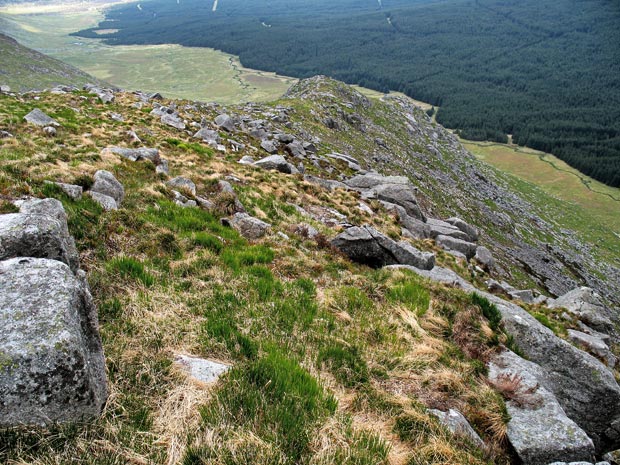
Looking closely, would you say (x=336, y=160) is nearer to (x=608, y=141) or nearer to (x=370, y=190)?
(x=370, y=190)

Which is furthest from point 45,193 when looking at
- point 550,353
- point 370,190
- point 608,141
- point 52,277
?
point 608,141

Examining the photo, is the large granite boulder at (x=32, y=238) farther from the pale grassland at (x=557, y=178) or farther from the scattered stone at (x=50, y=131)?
the pale grassland at (x=557, y=178)

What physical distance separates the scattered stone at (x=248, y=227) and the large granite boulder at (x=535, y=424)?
29.2 ft

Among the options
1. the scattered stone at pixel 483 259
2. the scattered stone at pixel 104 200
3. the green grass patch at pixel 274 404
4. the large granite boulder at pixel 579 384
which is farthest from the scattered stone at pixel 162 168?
the scattered stone at pixel 483 259

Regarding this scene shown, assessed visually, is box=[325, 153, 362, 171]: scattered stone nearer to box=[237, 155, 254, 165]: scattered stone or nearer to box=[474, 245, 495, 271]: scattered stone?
box=[237, 155, 254, 165]: scattered stone

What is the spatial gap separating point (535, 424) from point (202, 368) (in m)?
6.62

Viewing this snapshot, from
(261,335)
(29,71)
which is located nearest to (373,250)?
(261,335)

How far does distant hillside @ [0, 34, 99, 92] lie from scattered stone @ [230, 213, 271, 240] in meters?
145

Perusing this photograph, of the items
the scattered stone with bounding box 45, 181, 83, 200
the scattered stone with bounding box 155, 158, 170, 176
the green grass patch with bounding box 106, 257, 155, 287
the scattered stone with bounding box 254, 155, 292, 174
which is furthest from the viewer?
the scattered stone with bounding box 254, 155, 292, 174

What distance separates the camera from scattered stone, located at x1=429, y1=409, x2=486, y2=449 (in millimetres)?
5820

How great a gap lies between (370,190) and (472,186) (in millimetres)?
56793

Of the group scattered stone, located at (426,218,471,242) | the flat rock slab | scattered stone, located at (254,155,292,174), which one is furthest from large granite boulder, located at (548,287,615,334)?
the flat rock slab

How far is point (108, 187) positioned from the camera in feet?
39.7

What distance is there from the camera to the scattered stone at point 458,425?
19.1 feet
